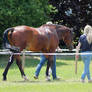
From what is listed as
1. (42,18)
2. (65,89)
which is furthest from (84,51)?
(42,18)

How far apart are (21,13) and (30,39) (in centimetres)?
1116

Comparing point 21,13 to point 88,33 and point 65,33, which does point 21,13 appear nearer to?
point 65,33

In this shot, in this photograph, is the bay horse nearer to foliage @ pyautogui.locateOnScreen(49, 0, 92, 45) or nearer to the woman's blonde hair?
the woman's blonde hair

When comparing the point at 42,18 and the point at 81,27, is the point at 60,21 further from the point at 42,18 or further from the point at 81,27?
the point at 42,18

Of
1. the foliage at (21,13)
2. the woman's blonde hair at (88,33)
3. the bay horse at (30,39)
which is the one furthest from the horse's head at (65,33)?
the foliage at (21,13)

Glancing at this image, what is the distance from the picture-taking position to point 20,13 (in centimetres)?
2295

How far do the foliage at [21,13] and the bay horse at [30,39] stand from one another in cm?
979

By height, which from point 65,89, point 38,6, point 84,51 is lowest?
point 65,89

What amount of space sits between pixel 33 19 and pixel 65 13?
786 cm

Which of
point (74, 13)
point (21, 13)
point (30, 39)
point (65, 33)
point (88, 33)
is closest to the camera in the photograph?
point (88, 33)

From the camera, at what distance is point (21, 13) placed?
23.2 metres

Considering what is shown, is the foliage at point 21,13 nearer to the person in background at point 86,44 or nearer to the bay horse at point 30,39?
the bay horse at point 30,39

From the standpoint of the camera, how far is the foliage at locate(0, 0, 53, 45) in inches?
895

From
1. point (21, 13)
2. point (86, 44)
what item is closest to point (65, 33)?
point (86, 44)
